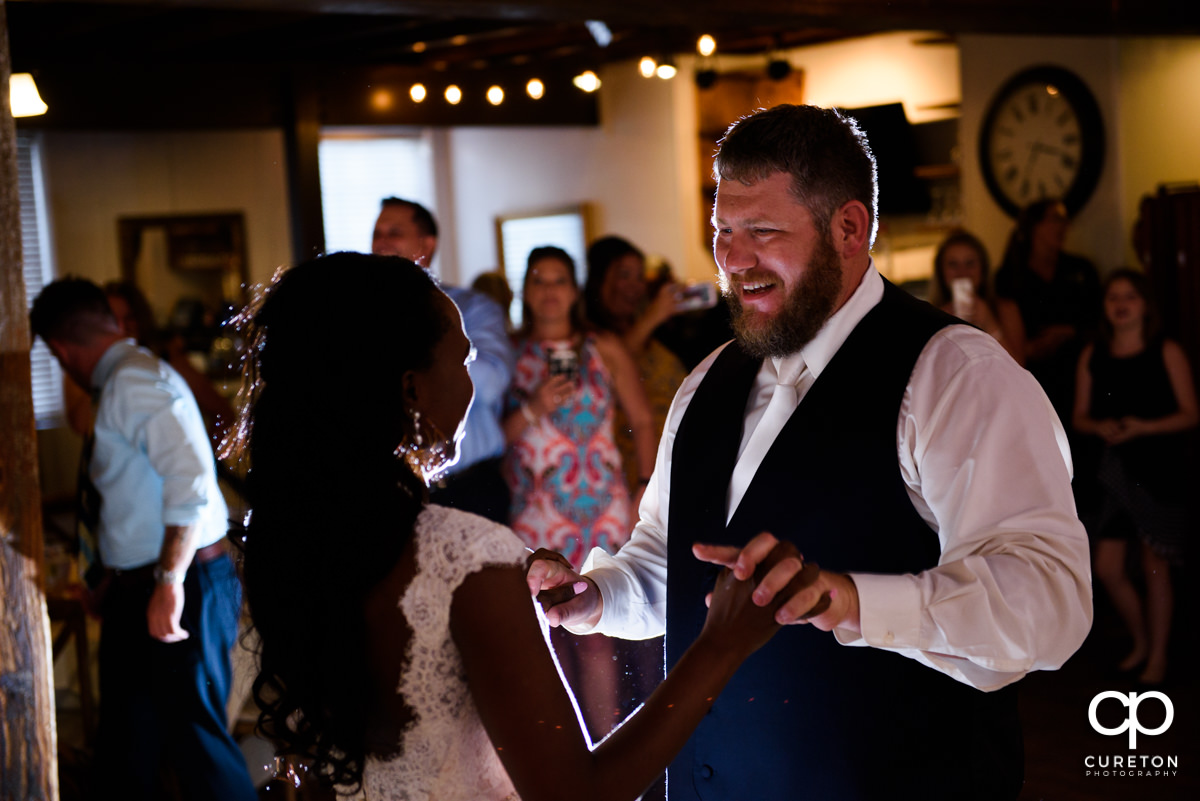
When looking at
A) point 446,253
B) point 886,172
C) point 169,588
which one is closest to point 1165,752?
point 886,172

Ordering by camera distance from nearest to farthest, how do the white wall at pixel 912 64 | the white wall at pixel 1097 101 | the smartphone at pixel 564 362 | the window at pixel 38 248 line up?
the smartphone at pixel 564 362
the white wall at pixel 1097 101
the white wall at pixel 912 64
the window at pixel 38 248

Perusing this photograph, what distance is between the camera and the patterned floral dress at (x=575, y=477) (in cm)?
192

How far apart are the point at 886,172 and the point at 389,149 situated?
24.3 feet

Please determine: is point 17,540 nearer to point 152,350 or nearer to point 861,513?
point 861,513

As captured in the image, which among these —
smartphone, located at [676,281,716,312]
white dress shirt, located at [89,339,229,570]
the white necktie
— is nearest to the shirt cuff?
the white necktie

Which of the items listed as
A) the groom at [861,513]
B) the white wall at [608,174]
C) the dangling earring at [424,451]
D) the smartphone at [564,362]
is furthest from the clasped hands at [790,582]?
the white wall at [608,174]

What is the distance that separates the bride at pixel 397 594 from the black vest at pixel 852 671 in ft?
0.73

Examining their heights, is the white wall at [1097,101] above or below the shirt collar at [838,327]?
above

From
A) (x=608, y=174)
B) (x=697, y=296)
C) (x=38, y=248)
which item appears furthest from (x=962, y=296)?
(x=38, y=248)

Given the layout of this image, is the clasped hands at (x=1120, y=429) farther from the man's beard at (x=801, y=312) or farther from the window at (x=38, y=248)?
the window at (x=38, y=248)

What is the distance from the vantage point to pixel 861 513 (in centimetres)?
127

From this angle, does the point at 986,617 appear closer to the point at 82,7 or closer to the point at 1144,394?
the point at 1144,394

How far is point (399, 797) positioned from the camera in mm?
1156

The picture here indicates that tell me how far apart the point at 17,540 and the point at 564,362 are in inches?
42.9
